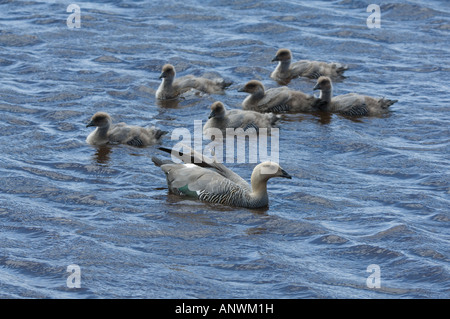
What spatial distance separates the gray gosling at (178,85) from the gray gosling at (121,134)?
234 centimetres

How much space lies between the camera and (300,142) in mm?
14742

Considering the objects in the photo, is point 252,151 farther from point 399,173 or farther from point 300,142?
point 399,173

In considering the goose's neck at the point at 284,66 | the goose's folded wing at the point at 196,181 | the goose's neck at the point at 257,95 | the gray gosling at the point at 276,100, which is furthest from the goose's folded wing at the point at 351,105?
the goose's folded wing at the point at 196,181

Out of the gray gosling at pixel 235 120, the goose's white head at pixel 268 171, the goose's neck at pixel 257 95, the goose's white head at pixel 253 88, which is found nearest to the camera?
the goose's white head at pixel 268 171

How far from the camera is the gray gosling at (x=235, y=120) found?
587 inches

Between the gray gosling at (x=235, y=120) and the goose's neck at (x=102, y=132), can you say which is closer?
the goose's neck at (x=102, y=132)

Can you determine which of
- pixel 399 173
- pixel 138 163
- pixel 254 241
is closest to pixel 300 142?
pixel 399 173

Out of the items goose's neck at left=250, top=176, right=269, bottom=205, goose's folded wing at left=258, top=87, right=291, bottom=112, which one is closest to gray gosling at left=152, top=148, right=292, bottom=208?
goose's neck at left=250, top=176, right=269, bottom=205

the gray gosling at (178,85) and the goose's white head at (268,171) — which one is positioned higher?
the gray gosling at (178,85)

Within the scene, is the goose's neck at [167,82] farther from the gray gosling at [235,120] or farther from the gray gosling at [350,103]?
the gray gosling at [350,103]

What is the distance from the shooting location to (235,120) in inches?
591

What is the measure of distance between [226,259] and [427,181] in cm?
400

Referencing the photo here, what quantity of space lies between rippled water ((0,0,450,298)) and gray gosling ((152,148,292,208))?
192mm

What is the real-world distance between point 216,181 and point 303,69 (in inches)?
247
